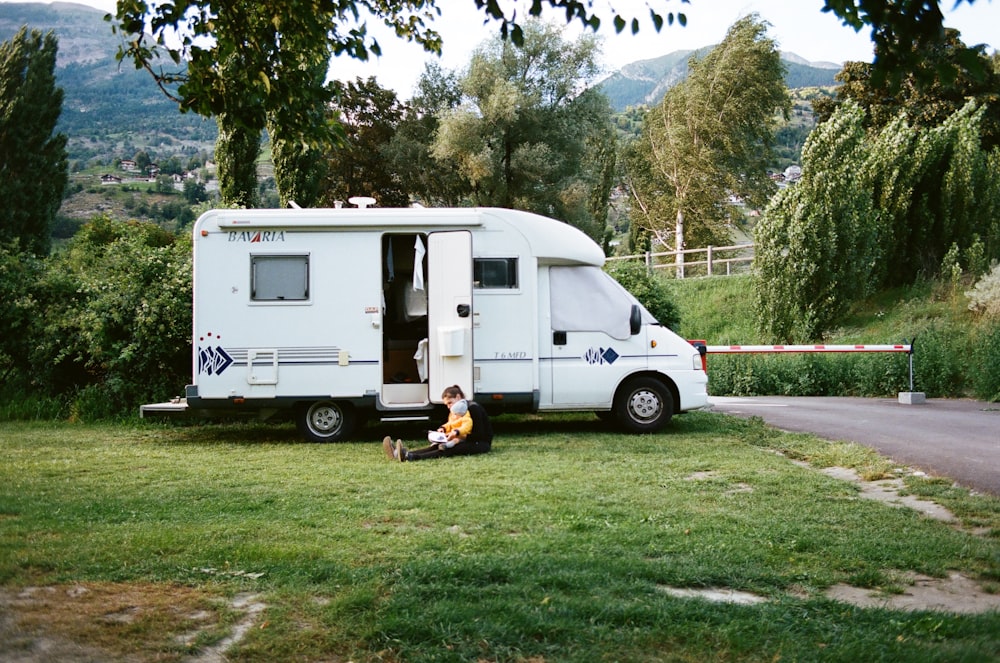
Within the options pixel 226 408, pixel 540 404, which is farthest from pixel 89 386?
pixel 540 404

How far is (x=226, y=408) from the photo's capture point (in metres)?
12.0

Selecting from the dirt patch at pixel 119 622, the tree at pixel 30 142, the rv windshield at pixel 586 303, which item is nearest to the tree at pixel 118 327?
the rv windshield at pixel 586 303

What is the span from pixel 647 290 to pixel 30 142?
35.1 meters

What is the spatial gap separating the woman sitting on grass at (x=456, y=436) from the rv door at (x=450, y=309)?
0.93 m

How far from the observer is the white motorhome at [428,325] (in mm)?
11891

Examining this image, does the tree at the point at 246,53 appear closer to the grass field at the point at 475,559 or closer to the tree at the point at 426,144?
the grass field at the point at 475,559

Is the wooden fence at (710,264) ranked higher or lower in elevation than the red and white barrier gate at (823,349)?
higher

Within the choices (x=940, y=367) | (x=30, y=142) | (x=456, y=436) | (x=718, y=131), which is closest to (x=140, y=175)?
(x=30, y=142)

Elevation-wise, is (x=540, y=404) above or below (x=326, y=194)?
below

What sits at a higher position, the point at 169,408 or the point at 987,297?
the point at 987,297

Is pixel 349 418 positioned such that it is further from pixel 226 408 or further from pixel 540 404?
pixel 540 404

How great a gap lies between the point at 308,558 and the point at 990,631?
358cm

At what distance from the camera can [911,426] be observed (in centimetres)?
1307

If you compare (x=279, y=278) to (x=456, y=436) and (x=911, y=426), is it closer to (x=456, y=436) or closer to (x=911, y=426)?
(x=456, y=436)
